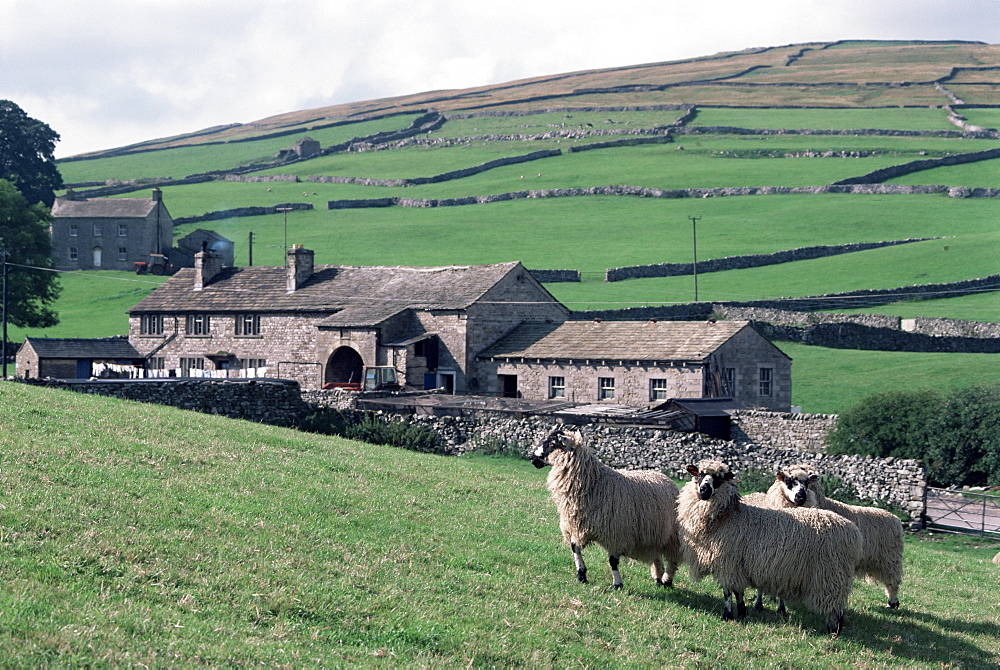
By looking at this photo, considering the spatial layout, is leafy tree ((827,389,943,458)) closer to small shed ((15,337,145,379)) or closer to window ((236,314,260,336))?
window ((236,314,260,336))

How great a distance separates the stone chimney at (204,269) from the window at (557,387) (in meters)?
22.7

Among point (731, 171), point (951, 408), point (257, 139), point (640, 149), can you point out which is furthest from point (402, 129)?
point (951, 408)

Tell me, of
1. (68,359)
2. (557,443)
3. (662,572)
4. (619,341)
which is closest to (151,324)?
(68,359)

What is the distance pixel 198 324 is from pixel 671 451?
31893 mm

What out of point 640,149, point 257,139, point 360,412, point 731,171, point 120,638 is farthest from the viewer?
point 257,139

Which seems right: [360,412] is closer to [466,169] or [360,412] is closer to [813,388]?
[813,388]

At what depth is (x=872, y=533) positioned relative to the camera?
14781mm

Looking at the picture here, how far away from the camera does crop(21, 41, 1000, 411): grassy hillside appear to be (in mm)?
70375

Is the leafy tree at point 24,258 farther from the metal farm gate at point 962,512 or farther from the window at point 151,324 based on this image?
the metal farm gate at point 962,512

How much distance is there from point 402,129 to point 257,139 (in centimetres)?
3589

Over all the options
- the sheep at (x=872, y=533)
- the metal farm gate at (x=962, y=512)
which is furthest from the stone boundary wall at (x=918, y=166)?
the sheep at (x=872, y=533)

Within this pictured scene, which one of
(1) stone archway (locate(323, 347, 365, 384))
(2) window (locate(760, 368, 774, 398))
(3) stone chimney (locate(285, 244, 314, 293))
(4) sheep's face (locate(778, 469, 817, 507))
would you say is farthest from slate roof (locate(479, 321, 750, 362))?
(4) sheep's face (locate(778, 469, 817, 507))

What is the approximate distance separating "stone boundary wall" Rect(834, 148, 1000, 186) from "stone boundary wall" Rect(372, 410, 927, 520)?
234 feet

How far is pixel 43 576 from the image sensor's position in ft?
34.7
